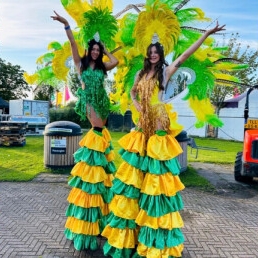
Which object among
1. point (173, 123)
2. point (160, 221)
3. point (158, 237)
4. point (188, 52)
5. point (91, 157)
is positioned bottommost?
point (158, 237)

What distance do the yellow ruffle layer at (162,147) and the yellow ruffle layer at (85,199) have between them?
0.94 m

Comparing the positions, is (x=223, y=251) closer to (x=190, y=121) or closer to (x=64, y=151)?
(x=64, y=151)

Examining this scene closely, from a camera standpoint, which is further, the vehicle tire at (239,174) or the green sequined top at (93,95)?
the vehicle tire at (239,174)

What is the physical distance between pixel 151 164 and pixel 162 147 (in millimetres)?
197

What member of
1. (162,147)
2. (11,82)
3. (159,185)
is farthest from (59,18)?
(11,82)

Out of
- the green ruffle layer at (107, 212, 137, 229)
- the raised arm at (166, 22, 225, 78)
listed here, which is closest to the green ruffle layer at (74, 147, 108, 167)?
the green ruffle layer at (107, 212, 137, 229)

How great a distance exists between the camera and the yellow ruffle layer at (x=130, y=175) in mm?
2938

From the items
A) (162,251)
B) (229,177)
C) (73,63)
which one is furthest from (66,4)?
(229,177)

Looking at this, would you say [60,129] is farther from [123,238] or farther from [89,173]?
[123,238]

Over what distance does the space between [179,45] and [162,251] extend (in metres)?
2.15

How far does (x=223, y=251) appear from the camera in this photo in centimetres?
361

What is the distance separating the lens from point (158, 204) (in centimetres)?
286

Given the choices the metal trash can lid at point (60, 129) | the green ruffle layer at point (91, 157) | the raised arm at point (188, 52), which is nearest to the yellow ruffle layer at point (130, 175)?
the green ruffle layer at point (91, 157)

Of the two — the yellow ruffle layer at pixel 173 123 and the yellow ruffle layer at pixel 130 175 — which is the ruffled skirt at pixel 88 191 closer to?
the yellow ruffle layer at pixel 130 175
